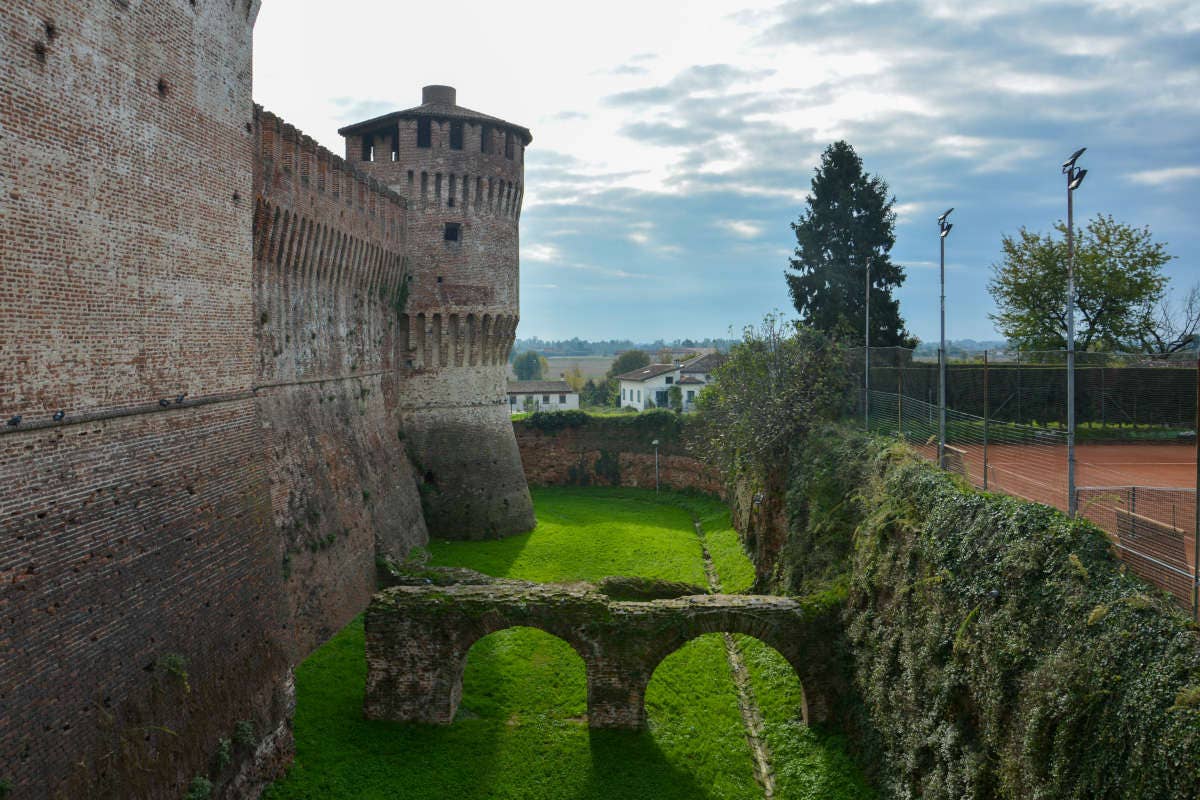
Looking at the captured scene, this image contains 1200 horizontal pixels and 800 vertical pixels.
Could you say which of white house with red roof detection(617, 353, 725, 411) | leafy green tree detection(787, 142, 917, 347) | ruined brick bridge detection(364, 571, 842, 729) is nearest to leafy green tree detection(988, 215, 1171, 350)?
leafy green tree detection(787, 142, 917, 347)

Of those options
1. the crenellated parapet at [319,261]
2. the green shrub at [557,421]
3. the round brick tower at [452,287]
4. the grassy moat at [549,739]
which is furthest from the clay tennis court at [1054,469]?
the green shrub at [557,421]

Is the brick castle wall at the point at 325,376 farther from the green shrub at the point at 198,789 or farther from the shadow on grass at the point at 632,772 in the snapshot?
the shadow on grass at the point at 632,772

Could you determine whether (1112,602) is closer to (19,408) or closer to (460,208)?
(19,408)

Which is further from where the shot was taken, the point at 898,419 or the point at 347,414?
the point at 347,414

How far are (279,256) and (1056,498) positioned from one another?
47.5ft

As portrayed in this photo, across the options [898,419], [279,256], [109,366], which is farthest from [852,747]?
[279,256]

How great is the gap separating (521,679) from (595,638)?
2.67 m

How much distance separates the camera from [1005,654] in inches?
328

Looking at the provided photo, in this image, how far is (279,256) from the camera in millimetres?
15758

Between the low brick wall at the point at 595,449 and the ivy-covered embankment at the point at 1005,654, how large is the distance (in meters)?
20.1

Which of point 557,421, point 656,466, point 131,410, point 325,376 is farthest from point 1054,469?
point 557,421

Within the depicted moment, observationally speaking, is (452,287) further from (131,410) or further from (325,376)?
(131,410)

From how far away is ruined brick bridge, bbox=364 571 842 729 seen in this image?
1267 centimetres

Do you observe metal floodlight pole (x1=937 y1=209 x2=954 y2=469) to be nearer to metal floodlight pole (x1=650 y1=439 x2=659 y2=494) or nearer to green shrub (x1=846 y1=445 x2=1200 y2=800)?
green shrub (x1=846 y1=445 x2=1200 y2=800)
